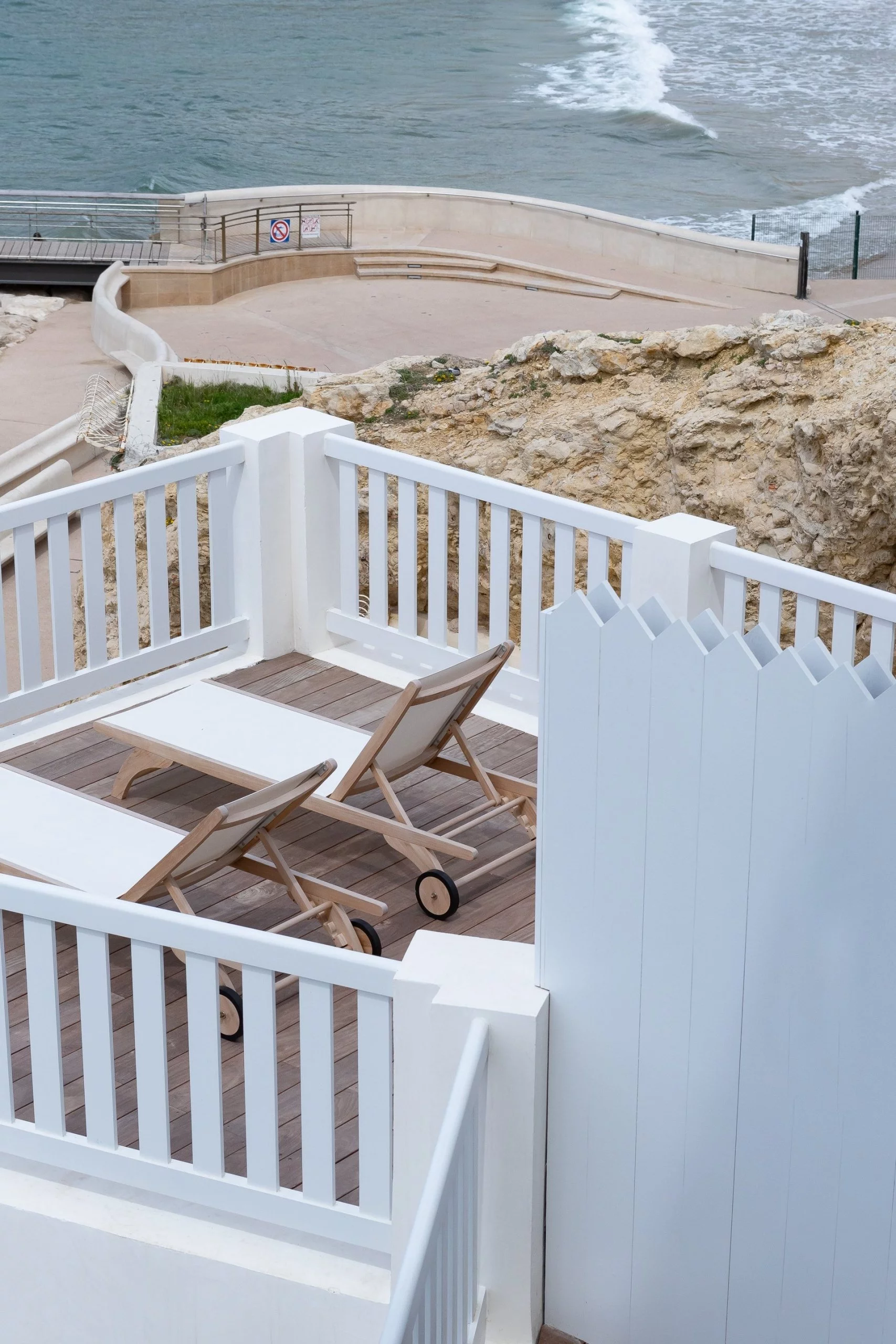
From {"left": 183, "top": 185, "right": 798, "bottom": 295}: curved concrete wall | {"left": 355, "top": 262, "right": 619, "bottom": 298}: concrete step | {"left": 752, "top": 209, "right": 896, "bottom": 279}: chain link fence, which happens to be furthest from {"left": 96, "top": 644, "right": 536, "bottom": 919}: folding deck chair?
{"left": 183, "top": 185, "right": 798, "bottom": 295}: curved concrete wall

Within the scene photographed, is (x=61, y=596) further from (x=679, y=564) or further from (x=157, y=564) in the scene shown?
(x=679, y=564)

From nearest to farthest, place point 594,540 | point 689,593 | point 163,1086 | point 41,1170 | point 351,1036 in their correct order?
1. point 163,1086
2. point 41,1170
3. point 351,1036
4. point 689,593
5. point 594,540

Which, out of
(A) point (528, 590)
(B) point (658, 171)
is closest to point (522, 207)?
(B) point (658, 171)

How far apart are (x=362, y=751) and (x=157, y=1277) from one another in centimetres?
191

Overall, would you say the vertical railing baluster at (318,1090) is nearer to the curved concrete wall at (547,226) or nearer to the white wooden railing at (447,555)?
the white wooden railing at (447,555)

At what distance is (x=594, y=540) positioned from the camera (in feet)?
18.6

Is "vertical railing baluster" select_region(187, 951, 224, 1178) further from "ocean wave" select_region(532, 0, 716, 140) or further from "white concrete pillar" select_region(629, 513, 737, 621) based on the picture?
"ocean wave" select_region(532, 0, 716, 140)

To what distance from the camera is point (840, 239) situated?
3766 cm

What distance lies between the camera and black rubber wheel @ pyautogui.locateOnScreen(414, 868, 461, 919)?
483cm

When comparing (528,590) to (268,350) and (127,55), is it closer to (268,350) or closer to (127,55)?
(268,350)

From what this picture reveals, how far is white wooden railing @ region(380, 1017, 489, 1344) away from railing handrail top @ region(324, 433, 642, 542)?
2754 millimetres

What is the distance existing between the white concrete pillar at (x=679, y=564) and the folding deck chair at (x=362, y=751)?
556 millimetres

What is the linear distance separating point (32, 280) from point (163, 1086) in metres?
31.3

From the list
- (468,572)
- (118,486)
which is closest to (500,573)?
(468,572)
